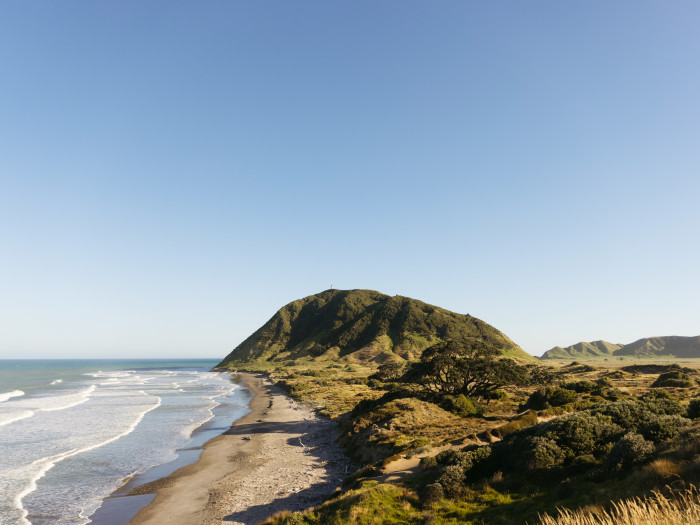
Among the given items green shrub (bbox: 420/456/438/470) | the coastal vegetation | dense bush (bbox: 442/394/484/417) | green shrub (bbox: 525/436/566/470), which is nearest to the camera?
the coastal vegetation

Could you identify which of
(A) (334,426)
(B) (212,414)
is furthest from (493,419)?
(B) (212,414)

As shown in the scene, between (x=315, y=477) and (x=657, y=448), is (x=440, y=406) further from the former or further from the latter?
(x=657, y=448)

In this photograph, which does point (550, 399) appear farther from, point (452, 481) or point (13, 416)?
point (13, 416)

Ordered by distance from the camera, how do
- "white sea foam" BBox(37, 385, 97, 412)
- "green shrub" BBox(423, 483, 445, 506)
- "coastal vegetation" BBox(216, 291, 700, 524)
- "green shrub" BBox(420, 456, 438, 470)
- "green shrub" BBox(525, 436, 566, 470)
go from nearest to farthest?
"coastal vegetation" BBox(216, 291, 700, 524), "green shrub" BBox(423, 483, 445, 506), "green shrub" BBox(525, 436, 566, 470), "green shrub" BBox(420, 456, 438, 470), "white sea foam" BBox(37, 385, 97, 412)

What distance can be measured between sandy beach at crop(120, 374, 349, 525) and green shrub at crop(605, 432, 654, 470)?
16121 mm

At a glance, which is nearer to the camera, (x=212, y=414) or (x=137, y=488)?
(x=137, y=488)

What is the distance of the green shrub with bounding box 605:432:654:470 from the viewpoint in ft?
49.5

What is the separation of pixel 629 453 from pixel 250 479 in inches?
952

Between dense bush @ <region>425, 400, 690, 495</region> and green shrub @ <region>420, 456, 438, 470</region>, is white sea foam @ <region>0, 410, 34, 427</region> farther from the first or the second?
dense bush @ <region>425, 400, 690, 495</region>

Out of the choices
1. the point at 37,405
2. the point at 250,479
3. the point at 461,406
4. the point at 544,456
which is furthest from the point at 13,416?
the point at 544,456

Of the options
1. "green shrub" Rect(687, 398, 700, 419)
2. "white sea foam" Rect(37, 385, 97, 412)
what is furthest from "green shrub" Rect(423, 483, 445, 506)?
"white sea foam" Rect(37, 385, 97, 412)

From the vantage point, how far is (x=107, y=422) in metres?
51.0

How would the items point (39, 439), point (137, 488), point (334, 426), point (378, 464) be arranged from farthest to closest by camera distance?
point (334, 426)
point (39, 439)
point (137, 488)
point (378, 464)

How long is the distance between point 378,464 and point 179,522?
12346mm
